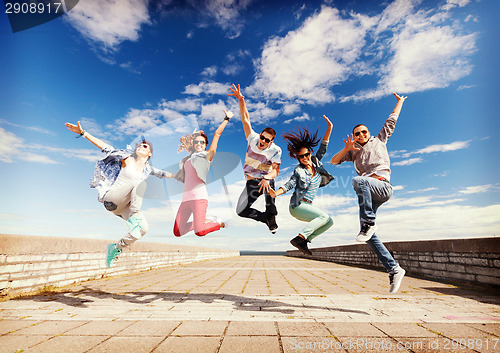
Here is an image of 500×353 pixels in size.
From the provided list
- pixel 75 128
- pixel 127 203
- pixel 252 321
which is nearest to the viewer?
pixel 75 128

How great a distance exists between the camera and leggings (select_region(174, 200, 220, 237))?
2721 millimetres

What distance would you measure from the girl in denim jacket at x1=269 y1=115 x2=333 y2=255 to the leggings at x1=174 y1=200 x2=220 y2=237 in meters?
0.78

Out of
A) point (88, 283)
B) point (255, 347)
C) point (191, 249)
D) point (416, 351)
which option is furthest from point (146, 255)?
point (416, 351)

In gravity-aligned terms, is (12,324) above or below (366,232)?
below

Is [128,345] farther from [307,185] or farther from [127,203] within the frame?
[307,185]

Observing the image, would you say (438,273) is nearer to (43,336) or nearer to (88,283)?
(43,336)

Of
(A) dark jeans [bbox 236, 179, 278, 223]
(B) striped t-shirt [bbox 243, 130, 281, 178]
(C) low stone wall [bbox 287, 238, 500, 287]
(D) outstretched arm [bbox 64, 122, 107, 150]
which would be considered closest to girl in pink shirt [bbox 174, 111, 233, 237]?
(A) dark jeans [bbox 236, 179, 278, 223]

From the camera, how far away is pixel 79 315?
403 centimetres

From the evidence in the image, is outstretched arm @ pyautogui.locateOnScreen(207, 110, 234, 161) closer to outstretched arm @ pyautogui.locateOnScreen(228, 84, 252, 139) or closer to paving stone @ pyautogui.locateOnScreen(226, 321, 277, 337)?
outstretched arm @ pyautogui.locateOnScreen(228, 84, 252, 139)

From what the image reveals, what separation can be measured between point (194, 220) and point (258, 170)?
2.65ft

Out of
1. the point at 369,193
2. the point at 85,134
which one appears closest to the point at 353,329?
the point at 369,193

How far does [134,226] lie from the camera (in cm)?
313

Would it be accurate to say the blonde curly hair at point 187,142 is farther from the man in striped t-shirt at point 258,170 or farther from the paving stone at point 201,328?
the paving stone at point 201,328

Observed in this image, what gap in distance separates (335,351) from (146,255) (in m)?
9.97
